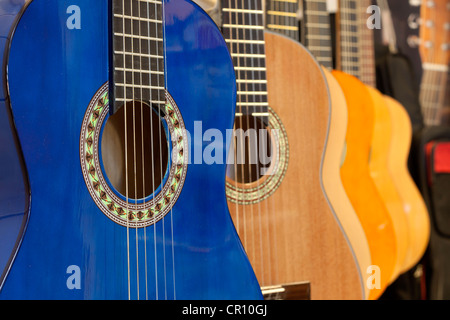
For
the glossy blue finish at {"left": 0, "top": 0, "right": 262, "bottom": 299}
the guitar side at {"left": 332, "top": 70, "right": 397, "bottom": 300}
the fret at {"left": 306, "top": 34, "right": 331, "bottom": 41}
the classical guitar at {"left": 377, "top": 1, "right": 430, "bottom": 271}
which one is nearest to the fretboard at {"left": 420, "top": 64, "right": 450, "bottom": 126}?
the classical guitar at {"left": 377, "top": 1, "right": 430, "bottom": 271}

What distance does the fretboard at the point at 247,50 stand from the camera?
1292mm

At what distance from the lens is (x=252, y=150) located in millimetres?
1322

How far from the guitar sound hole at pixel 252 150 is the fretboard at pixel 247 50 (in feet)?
0.10

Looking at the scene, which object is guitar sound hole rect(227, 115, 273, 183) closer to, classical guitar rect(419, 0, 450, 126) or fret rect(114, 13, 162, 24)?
fret rect(114, 13, 162, 24)

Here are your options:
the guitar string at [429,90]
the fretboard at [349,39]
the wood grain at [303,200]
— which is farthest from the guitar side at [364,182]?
the guitar string at [429,90]

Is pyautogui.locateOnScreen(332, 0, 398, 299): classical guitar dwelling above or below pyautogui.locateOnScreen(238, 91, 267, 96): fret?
below

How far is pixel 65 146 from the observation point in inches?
37.0

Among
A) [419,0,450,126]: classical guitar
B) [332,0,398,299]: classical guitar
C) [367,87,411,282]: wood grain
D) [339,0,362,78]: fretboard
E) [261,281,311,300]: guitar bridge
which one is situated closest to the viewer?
[261,281,311,300]: guitar bridge

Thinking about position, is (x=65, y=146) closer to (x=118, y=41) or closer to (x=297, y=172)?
(x=118, y=41)

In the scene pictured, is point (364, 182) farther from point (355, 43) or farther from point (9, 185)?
point (9, 185)

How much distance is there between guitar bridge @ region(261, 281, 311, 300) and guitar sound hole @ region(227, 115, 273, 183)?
0.25m

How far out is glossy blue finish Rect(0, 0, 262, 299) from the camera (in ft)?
2.99
